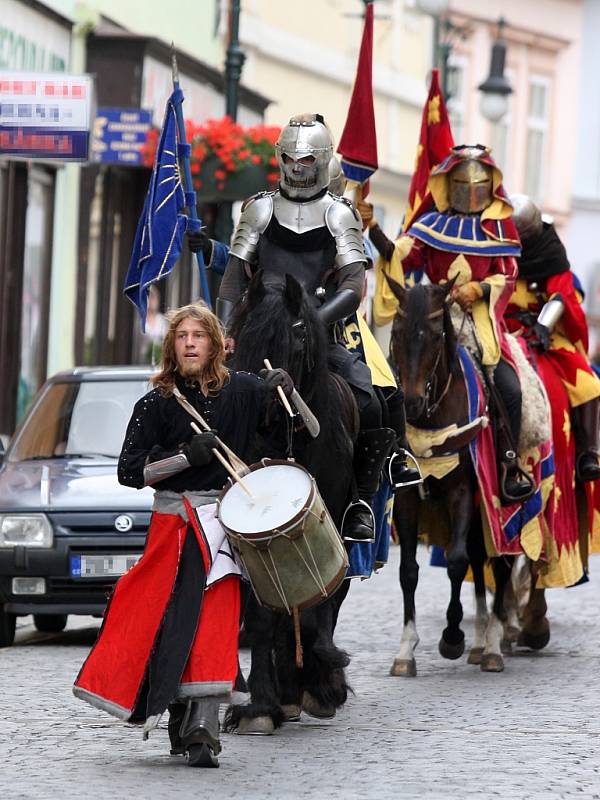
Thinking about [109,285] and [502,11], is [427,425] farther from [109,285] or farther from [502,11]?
[502,11]

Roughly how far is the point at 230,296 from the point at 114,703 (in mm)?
2519

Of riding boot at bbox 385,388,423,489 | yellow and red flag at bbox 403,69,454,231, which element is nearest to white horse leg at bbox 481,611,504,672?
riding boot at bbox 385,388,423,489

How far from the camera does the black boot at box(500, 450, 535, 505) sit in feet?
43.0

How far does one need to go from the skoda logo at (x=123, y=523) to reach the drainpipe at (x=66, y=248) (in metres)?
12.5

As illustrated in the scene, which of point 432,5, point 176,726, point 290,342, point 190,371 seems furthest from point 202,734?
point 432,5

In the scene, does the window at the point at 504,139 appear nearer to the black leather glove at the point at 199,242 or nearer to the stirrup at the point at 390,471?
the stirrup at the point at 390,471

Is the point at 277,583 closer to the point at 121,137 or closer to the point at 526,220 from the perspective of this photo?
the point at 526,220

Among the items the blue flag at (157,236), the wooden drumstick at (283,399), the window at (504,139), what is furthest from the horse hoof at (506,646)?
the window at (504,139)

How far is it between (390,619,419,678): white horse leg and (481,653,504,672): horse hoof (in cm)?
51

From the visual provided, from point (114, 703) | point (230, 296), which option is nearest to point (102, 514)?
point (230, 296)

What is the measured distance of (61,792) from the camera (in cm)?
785

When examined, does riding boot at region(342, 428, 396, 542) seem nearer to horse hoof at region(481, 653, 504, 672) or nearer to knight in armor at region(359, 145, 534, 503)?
horse hoof at region(481, 653, 504, 672)

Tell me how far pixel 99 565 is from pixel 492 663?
2.40 metres

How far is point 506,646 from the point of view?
14.0 meters
